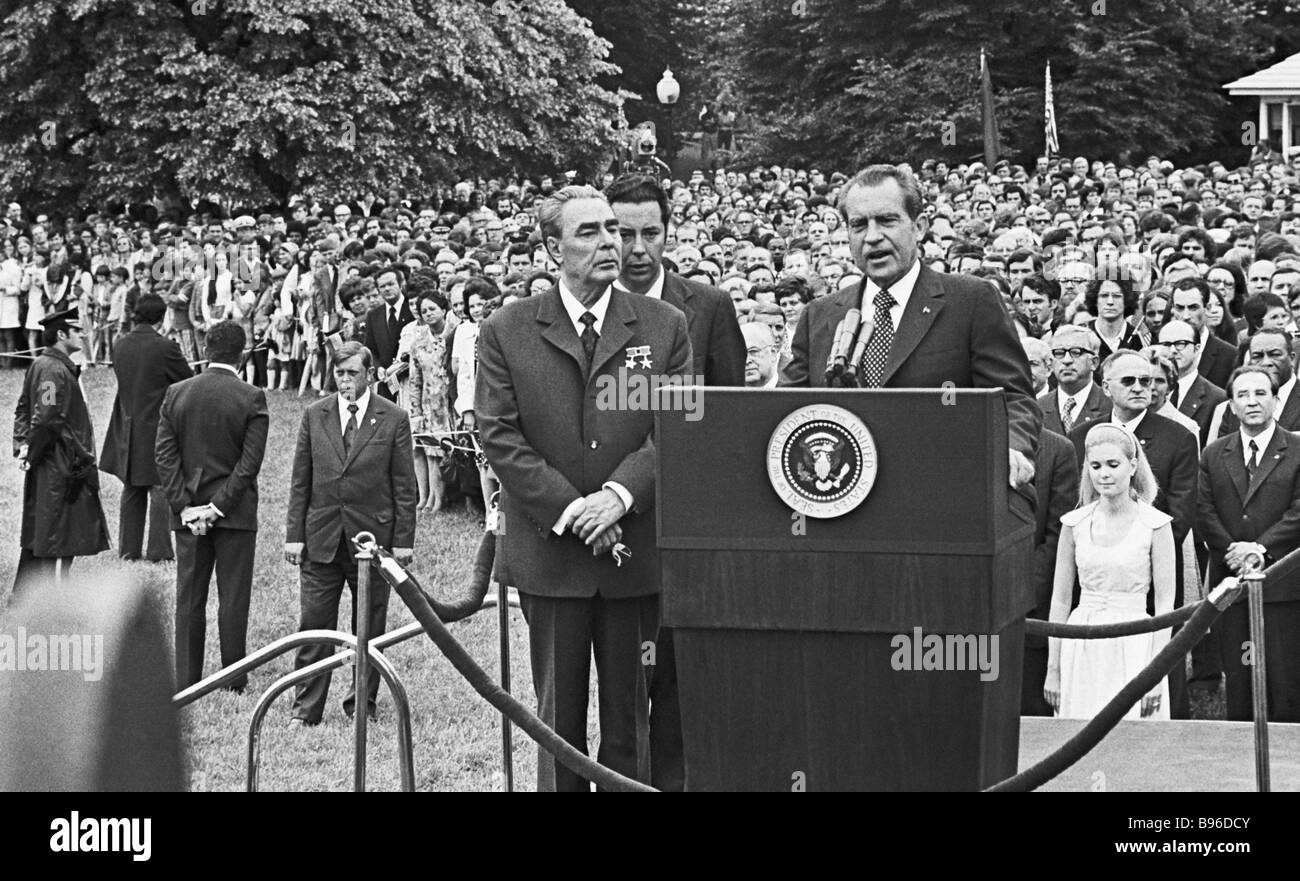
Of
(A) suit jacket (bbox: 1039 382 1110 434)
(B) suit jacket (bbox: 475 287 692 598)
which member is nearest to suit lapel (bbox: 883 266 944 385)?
(B) suit jacket (bbox: 475 287 692 598)

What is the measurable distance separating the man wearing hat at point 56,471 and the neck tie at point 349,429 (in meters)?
3.06

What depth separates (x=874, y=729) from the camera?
4785 mm

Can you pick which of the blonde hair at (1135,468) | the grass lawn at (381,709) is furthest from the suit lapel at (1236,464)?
the grass lawn at (381,709)

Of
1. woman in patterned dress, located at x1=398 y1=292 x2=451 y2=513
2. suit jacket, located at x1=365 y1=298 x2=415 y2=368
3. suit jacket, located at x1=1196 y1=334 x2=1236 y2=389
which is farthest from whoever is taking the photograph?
suit jacket, located at x1=365 y1=298 x2=415 y2=368

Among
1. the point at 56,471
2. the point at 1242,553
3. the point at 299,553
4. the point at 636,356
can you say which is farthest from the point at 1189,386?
the point at 56,471

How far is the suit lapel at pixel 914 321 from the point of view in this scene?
5.35 m

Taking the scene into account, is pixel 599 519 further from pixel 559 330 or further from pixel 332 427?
pixel 332 427

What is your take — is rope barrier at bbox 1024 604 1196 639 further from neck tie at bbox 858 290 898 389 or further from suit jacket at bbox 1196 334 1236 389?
suit jacket at bbox 1196 334 1236 389

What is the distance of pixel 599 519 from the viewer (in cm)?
582

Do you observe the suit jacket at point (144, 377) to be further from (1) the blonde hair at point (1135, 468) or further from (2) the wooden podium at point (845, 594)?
(2) the wooden podium at point (845, 594)

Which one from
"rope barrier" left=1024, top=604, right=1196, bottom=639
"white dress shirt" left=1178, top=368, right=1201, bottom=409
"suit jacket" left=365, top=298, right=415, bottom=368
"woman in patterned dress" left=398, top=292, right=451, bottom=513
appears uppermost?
"suit jacket" left=365, top=298, right=415, bottom=368

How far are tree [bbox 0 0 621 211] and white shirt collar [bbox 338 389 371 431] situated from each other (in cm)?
2446

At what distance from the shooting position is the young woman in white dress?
8391 mm
